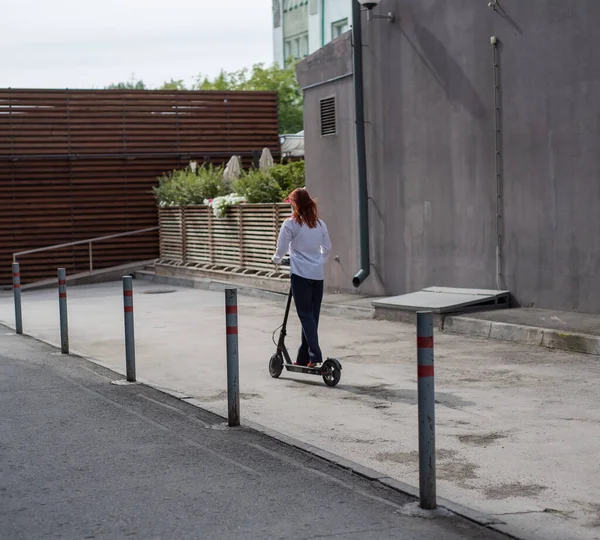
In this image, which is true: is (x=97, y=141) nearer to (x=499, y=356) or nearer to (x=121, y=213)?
(x=121, y=213)

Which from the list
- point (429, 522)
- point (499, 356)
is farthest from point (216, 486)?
point (499, 356)

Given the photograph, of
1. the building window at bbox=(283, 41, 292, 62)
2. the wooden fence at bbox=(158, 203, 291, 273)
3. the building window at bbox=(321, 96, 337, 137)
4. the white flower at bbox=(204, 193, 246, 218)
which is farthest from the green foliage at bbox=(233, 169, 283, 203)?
the building window at bbox=(283, 41, 292, 62)

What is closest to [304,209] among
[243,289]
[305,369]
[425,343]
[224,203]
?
[305,369]

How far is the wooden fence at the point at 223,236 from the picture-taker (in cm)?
2311

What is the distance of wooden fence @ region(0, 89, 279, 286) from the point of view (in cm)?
3075

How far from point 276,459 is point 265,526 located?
1619 mm

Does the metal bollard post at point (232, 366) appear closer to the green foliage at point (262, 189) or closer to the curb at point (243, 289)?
the curb at point (243, 289)

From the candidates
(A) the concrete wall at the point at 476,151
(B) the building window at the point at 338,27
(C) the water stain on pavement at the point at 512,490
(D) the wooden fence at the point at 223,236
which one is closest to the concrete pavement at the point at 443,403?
(C) the water stain on pavement at the point at 512,490

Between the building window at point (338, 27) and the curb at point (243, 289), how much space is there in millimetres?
24230

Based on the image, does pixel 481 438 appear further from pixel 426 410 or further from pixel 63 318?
pixel 63 318

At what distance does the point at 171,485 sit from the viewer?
6656 mm

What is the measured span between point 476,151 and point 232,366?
8482mm

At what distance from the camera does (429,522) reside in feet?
18.9

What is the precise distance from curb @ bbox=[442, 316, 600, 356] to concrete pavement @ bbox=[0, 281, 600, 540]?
19 centimetres
